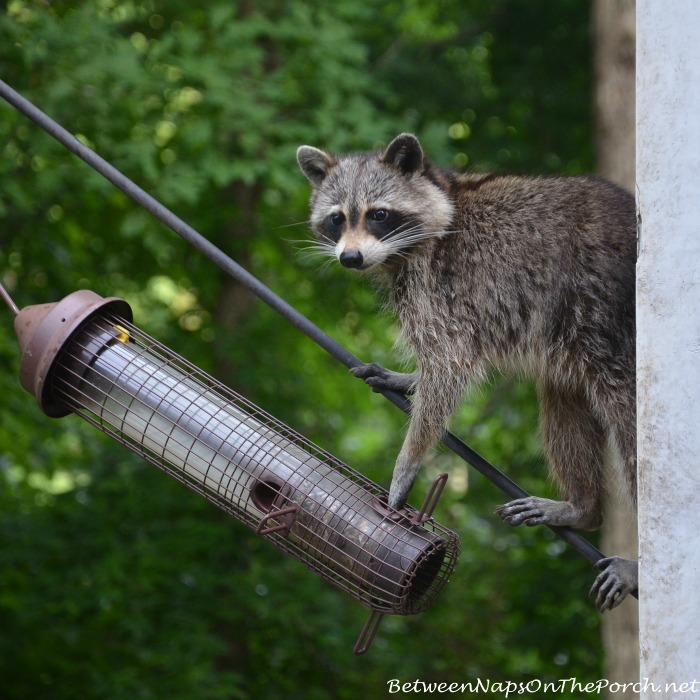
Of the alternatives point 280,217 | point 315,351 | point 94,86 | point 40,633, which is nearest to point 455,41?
point 280,217

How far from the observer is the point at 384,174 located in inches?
151

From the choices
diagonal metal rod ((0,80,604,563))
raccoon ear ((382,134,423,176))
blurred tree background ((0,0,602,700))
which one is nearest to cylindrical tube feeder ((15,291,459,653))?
diagonal metal rod ((0,80,604,563))

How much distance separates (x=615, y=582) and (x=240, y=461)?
49.6 inches

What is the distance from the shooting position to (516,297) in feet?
11.5

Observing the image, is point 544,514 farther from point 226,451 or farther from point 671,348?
point 671,348

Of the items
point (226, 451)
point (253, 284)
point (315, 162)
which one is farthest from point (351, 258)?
point (226, 451)

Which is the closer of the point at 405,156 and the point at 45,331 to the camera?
the point at 45,331

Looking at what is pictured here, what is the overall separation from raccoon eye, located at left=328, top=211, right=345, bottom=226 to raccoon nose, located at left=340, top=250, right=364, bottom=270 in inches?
10.2

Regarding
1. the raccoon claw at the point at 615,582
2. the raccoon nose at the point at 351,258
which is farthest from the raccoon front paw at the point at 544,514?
the raccoon nose at the point at 351,258

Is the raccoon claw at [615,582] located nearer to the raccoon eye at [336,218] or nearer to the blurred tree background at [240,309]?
the raccoon eye at [336,218]

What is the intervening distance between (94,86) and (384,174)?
6.52 ft

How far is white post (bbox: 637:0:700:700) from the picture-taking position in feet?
7.34

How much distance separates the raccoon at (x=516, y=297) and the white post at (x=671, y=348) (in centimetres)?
97

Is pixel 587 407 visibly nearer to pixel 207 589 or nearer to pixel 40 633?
pixel 207 589
